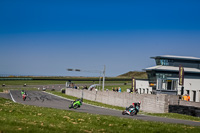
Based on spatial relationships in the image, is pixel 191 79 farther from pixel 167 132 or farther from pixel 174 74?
pixel 167 132

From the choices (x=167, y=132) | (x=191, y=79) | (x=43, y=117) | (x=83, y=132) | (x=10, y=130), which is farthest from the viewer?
(x=191, y=79)

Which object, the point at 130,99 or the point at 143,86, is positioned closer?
the point at 130,99

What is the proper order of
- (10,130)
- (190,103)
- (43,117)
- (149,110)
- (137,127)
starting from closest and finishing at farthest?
(10,130) → (137,127) → (43,117) → (190,103) → (149,110)

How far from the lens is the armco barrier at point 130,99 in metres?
34.3

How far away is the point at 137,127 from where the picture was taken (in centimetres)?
1516

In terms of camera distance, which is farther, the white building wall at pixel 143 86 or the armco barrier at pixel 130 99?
the white building wall at pixel 143 86

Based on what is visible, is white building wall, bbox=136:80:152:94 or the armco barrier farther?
white building wall, bbox=136:80:152:94

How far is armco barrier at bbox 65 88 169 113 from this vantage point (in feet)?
112

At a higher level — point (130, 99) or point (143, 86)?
point (143, 86)

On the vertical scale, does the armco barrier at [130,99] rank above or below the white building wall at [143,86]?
below

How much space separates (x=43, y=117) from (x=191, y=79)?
5379 centimetres

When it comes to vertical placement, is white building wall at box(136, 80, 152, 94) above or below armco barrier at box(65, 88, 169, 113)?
above

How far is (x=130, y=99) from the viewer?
1698 inches

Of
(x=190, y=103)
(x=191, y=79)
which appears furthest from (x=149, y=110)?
(x=191, y=79)
